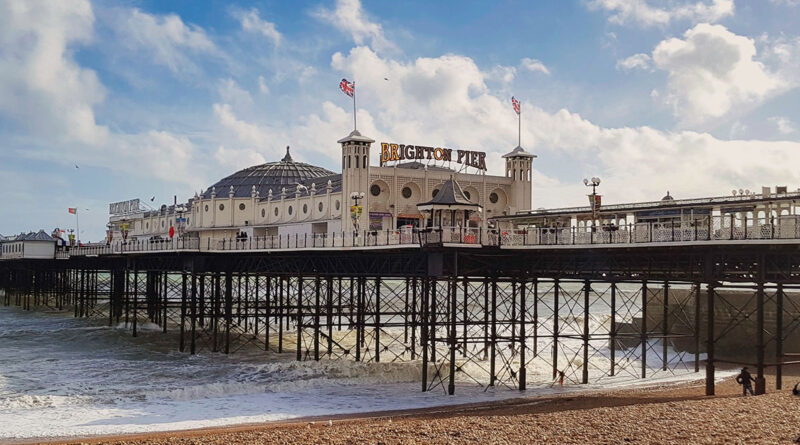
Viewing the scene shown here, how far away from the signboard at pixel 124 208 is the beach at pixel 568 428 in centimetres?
8246

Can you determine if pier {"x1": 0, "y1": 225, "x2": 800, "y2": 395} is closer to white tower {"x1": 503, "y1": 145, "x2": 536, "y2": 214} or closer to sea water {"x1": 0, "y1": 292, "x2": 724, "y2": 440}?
sea water {"x1": 0, "y1": 292, "x2": 724, "y2": 440}

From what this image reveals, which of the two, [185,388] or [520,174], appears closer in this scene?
[185,388]

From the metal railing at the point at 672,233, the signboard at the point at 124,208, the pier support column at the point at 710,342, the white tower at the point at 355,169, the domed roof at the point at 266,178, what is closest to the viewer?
the metal railing at the point at 672,233

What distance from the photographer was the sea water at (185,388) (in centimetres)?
2994

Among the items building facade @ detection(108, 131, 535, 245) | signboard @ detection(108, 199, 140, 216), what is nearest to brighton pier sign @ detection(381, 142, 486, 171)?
building facade @ detection(108, 131, 535, 245)

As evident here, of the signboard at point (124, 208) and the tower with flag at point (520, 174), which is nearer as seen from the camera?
the tower with flag at point (520, 174)

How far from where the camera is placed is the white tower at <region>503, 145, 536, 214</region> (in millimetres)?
55812

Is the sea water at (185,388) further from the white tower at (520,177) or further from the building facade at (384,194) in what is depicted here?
the white tower at (520,177)

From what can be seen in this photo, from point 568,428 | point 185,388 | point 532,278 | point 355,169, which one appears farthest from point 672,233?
point 355,169

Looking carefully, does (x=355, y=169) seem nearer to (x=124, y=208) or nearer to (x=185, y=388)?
(x=185, y=388)

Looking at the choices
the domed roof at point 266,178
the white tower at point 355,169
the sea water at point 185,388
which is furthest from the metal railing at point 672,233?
the domed roof at point 266,178

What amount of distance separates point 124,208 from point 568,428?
9461cm

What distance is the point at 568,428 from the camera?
23.4m

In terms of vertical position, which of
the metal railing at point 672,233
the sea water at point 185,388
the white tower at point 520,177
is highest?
the white tower at point 520,177
